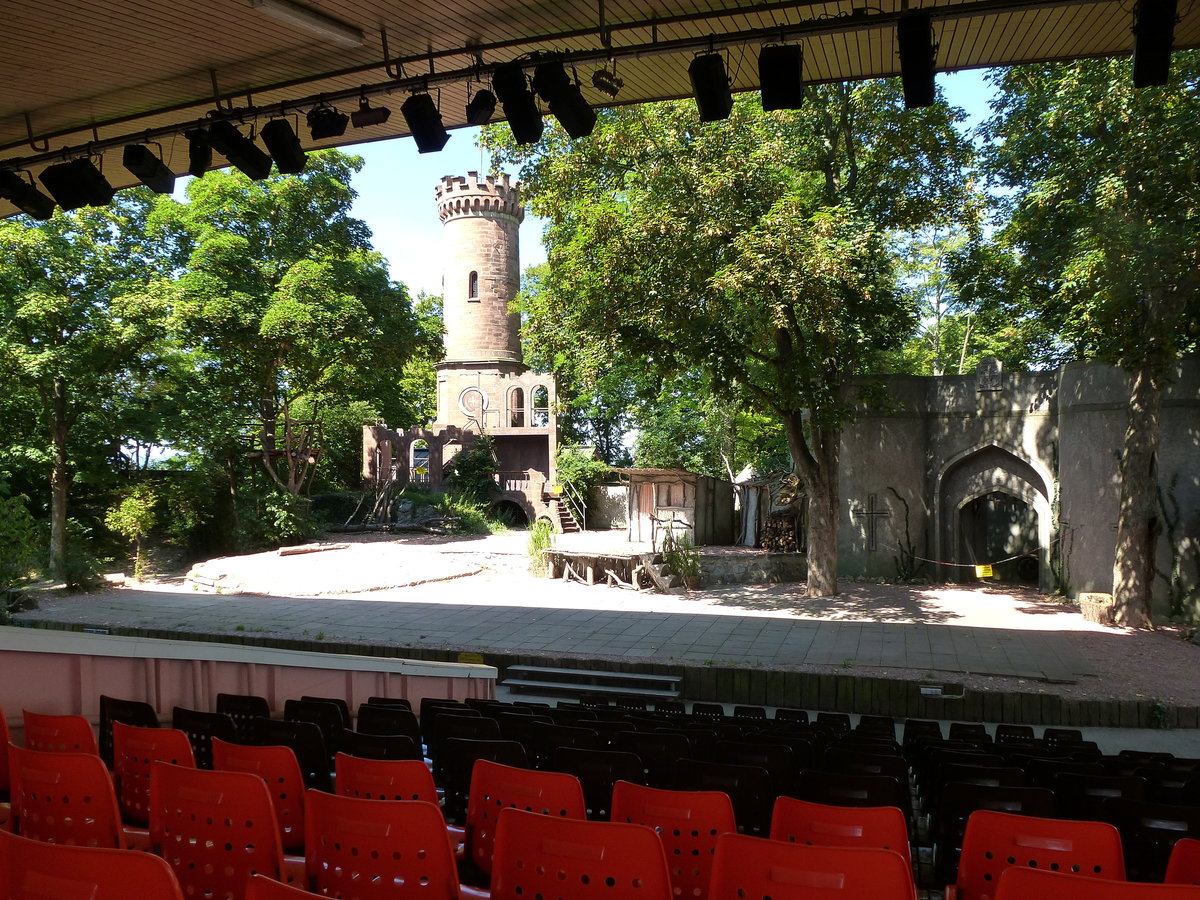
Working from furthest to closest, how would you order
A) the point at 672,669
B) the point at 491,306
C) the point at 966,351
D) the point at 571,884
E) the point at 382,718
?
1. the point at 491,306
2. the point at 966,351
3. the point at 672,669
4. the point at 382,718
5. the point at 571,884

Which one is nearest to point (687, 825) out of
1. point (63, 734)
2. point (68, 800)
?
point (68, 800)

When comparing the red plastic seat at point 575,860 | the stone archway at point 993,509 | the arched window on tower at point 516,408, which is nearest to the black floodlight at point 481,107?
the red plastic seat at point 575,860

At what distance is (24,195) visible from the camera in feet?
29.1

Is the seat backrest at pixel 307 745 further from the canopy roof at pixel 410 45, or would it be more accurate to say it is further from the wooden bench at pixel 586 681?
the wooden bench at pixel 586 681

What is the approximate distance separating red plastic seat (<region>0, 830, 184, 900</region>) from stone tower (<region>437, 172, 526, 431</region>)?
36.4 metres

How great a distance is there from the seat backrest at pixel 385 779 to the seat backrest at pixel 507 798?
6.8 inches

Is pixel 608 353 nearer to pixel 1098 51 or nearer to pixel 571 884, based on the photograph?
pixel 1098 51

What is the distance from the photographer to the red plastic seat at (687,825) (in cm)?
254

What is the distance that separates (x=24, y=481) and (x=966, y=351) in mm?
33474

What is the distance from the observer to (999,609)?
598 inches

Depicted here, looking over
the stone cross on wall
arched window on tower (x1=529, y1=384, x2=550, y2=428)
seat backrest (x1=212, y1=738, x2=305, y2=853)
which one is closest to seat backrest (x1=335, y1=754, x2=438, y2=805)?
seat backrest (x1=212, y1=738, x2=305, y2=853)

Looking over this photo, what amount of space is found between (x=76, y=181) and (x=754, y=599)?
12444 mm

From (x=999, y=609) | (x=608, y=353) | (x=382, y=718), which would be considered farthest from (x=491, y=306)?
(x=382, y=718)

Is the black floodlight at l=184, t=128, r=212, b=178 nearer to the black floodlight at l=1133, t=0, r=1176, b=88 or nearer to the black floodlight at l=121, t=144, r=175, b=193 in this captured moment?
the black floodlight at l=121, t=144, r=175, b=193
